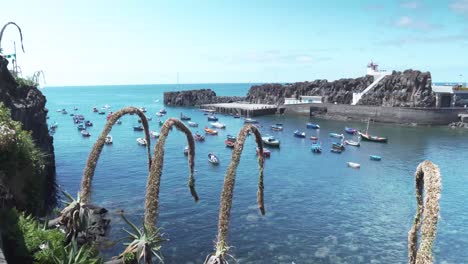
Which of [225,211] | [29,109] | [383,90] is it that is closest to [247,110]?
[383,90]

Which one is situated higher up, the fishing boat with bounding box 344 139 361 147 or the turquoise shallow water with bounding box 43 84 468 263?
the fishing boat with bounding box 344 139 361 147

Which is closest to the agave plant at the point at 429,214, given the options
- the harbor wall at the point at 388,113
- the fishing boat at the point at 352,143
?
the fishing boat at the point at 352,143

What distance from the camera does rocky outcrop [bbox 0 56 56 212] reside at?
5522 cm

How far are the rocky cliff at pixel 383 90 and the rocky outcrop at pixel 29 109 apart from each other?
400ft

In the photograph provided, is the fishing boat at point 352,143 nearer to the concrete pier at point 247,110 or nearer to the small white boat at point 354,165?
the small white boat at point 354,165

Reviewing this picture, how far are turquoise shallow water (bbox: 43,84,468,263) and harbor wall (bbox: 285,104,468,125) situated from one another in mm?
28728

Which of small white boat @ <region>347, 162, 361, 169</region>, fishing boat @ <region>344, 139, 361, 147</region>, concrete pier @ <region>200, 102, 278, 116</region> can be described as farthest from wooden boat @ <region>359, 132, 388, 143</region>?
concrete pier @ <region>200, 102, 278, 116</region>

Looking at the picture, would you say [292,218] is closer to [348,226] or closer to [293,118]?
[348,226]

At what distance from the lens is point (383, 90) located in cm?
15100

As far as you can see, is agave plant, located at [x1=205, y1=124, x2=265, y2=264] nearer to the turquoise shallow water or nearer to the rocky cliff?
the turquoise shallow water

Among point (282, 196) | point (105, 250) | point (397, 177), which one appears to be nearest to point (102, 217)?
point (105, 250)

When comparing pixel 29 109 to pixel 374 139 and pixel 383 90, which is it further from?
pixel 383 90

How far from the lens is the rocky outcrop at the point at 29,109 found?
181ft

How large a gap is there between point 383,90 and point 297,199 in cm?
10923
